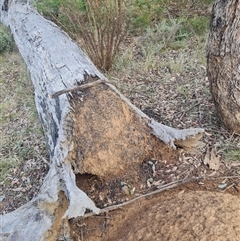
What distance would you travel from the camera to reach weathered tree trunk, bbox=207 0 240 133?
116 inches

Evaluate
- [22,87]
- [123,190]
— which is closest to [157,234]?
[123,190]

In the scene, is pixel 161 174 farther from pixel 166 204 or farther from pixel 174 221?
pixel 174 221

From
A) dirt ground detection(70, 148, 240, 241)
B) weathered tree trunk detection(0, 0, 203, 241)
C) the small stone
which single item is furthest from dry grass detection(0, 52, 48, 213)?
the small stone

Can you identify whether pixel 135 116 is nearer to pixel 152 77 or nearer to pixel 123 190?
pixel 123 190

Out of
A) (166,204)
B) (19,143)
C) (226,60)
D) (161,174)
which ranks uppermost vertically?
(226,60)

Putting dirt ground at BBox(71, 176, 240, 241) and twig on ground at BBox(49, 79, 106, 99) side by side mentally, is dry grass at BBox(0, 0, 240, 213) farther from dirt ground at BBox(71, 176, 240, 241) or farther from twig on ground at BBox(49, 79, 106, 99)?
twig on ground at BBox(49, 79, 106, 99)

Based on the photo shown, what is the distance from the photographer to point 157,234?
2.07m

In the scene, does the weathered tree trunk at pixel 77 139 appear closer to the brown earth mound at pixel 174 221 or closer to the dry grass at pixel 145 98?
the brown earth mound at pixel 174 221

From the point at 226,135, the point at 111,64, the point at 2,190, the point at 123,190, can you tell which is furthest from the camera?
the point at 111,64

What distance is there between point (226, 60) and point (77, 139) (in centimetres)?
132

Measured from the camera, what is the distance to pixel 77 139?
2.77m

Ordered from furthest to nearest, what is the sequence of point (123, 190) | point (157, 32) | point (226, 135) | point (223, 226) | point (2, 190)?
point (157, 32) → point (2, 190) → point (226, 135) → point (123, 190) → point (223, 226)

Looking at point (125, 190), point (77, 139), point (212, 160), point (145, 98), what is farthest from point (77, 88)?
point (145, 98)

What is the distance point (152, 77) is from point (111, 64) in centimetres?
60
